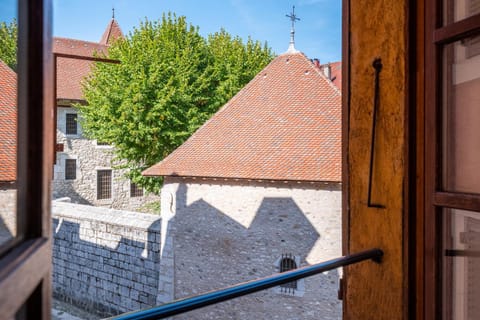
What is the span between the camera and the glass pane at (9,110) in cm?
47

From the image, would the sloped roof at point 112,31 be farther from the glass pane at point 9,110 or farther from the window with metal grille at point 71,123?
the glass pane at point 9,110

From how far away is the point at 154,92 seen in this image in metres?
14.7

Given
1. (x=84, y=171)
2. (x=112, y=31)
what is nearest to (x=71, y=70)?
(x=84, y=171)

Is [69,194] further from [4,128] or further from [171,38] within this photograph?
[4,128]

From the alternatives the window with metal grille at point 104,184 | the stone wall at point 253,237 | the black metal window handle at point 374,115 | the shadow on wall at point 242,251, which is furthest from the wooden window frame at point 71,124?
the black metal window handle at point 374,115

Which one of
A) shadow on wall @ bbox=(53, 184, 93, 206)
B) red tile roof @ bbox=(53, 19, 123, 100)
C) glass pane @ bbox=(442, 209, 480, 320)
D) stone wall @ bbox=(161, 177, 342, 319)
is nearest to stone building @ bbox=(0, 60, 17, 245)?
glass pane @ bbox=(442, 209, 480, 320)

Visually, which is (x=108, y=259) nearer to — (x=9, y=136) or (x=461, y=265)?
(x=461, y=265)

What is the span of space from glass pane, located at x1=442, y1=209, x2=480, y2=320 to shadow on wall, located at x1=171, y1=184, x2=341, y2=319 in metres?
7.57

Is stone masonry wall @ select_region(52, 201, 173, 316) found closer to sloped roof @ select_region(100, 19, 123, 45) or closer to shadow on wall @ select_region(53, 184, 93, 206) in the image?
shadow on wall @ select_region(53, 184, 93, 206)

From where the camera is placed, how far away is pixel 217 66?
16500mm

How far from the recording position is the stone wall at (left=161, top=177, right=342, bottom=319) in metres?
8.45

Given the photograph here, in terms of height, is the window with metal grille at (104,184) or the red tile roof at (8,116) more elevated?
the red tile roof at (8,116)

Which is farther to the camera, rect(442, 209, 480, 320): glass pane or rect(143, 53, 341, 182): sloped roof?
rect(143, 53, 341, 182): sloped roof

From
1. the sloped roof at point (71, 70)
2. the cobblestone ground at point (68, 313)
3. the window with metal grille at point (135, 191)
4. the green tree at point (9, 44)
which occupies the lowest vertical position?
the cobblestone ground at point (68, 313)
